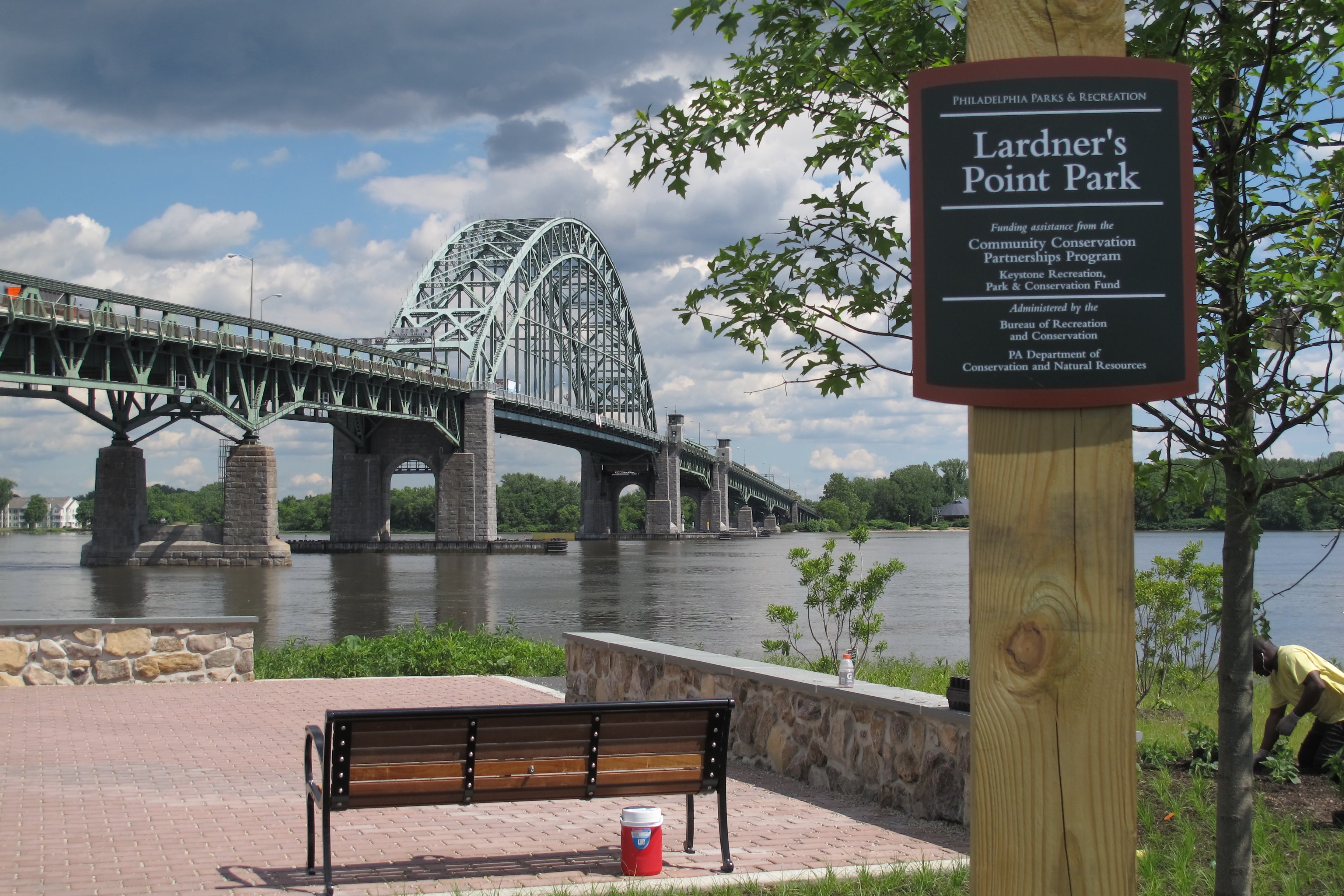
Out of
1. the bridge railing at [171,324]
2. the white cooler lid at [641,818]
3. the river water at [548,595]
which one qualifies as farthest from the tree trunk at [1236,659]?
the bridge railing at [171,324]

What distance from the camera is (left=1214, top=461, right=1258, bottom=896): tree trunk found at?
3.96 m

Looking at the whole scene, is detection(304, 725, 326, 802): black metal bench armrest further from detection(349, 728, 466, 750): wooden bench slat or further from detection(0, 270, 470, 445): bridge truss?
detection(0, 270, 470, 445): bridge truss

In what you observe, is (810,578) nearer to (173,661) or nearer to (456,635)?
(456,635)

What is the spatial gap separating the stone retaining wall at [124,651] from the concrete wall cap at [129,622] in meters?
0.01

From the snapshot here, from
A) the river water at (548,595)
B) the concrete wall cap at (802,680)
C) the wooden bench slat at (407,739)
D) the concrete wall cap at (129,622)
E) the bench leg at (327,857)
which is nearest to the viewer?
the bench leg at (327,857)

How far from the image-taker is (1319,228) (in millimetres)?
3963

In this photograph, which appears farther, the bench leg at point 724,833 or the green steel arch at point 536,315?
the green steel arch at point 536,315

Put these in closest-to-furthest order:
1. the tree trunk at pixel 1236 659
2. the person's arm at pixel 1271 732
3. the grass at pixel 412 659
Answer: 1. the tree trunk at pixel 1236 659
2. the person's arm at pixel 1271 732
3. the grass at pixel 412 659

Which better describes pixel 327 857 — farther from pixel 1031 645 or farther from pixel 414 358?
pixel 414 358

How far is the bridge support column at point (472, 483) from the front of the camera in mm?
65250

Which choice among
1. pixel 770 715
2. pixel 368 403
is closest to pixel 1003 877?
pixel 770 715

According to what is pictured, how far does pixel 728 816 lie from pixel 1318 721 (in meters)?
3.23

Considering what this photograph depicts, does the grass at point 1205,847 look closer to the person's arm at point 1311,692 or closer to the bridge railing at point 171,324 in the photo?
the person's arm at point 1311,692

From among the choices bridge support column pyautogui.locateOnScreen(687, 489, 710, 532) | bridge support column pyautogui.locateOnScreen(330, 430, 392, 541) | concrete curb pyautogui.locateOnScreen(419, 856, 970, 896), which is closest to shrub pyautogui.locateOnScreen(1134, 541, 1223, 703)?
concrete curb pyautogui.locateOnScreen(419, 856, 970, 896)
